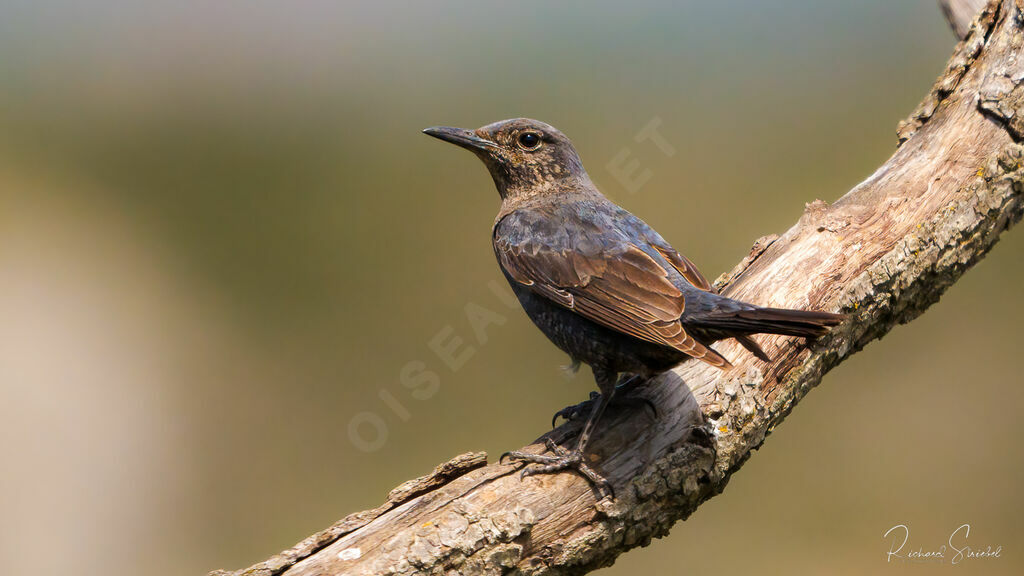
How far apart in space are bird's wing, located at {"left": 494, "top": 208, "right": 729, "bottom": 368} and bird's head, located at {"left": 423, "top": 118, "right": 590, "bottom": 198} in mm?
395

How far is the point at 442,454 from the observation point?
8023mm

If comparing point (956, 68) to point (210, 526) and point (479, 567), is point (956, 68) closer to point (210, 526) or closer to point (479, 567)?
point (479, 567)

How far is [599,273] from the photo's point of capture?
378 cm

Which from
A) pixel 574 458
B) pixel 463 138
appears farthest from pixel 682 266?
pixel 463 138

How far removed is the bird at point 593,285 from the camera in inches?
131

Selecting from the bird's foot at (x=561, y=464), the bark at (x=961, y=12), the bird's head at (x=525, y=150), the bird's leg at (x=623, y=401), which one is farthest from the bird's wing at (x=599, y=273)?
the bark at (x=961, y=12)

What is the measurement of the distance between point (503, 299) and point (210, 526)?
3983 millimetres

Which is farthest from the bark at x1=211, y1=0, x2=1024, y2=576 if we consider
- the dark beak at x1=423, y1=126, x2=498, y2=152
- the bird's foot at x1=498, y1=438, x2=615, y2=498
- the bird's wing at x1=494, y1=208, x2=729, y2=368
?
the dark beak at x1=423, y1=126, x2=498, y2=152

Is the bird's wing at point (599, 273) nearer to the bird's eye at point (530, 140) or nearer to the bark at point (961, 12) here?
the bird's eye at point (530, 140)

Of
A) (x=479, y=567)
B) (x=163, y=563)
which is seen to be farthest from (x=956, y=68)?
(x=163, y=563)

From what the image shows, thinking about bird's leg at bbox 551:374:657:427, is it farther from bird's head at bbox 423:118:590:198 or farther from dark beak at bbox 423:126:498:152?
dark beak at bbox 423:126:498:152

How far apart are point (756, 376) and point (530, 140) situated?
2.05 meters

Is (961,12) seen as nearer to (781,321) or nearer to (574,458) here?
(781,321)

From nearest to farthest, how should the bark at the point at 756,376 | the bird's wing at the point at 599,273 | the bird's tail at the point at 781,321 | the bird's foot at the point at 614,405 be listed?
the bird's tail at the point at 781,321
the bark at the point at 756,376
the bird's wing at the point at 599,273
the bird's foot at the point at 614,405
